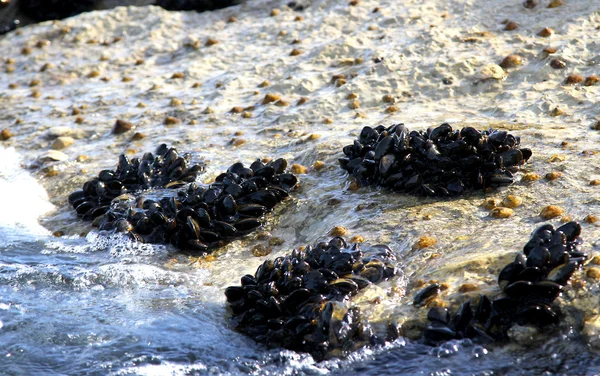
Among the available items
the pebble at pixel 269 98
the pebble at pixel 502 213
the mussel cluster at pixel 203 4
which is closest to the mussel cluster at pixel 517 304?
the pebble at pixel 502 213

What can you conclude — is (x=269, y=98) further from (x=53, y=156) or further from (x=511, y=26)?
(x=511, y=26)

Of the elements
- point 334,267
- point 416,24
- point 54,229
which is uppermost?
point 416,24

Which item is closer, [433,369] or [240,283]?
[433,369]

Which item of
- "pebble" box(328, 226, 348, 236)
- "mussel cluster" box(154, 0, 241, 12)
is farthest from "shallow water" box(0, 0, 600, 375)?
"mussel cluster" box(154, 0, 241, 12)

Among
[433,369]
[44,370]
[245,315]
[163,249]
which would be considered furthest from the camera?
[163,249]

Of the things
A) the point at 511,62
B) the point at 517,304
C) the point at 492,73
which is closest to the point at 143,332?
the point at 517,304

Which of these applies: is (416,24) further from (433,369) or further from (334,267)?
(433,369)

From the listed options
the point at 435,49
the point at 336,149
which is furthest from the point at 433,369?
the point at 435,49
